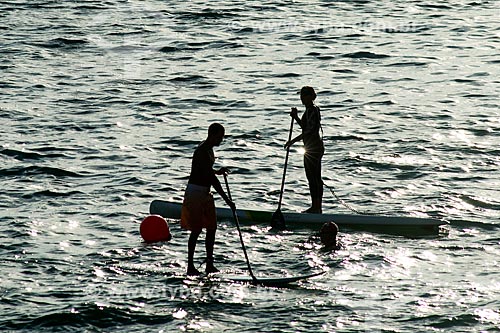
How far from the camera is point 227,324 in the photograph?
58.1ft

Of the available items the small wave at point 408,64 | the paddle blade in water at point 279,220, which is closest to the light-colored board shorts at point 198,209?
the paddle blade in water at point 279,220

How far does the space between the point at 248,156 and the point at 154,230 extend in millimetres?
Result: 7424

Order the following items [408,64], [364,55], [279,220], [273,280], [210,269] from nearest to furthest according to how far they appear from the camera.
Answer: [273,280]
[210,269]
[279,220]
[408,64]
[364,55]

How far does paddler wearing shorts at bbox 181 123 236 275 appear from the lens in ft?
61.6

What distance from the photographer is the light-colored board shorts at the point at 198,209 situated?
19.0m

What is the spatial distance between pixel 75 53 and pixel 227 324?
27.1 m

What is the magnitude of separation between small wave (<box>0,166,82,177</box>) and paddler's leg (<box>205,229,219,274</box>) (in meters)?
8.25

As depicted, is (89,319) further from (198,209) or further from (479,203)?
(479,203)

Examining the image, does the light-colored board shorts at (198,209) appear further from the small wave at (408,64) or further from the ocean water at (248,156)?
the small wave at (408,64)

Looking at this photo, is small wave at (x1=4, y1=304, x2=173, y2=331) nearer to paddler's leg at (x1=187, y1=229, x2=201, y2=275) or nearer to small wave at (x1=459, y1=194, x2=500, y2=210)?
paddler's leg at (x1=187, y1=229, x2=201, y2=275)

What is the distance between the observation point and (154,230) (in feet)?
71.8

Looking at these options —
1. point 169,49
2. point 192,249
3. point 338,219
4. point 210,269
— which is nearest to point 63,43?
point 169,49

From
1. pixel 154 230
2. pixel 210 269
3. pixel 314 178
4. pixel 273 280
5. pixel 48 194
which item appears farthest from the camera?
pixel 48 194

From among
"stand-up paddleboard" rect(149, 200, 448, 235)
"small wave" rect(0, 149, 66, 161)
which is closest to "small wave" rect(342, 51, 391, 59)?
"small wave" rect(0, 149, 66, 161)
